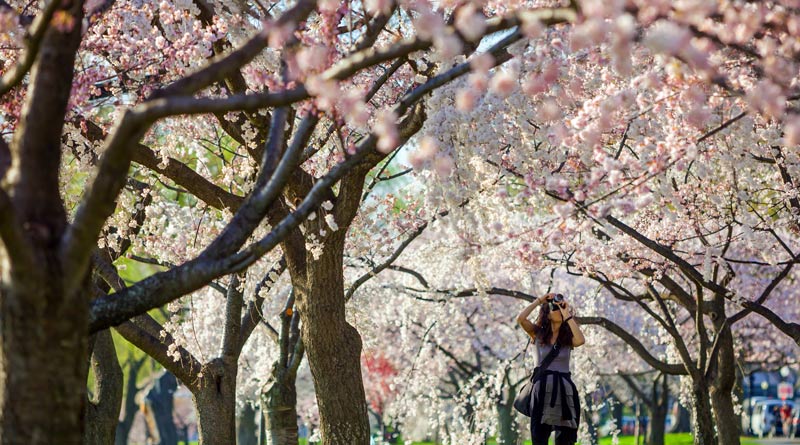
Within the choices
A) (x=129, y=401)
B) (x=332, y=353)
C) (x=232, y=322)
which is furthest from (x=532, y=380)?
(x=129, y=401)

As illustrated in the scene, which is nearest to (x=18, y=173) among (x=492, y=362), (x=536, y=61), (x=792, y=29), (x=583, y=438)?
(x=536, y=61)

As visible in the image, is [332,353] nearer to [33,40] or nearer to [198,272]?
[198,272]

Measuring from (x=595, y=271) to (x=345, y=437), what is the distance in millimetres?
5099

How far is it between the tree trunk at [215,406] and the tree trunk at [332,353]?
241cm

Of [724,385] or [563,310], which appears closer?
[563,310]

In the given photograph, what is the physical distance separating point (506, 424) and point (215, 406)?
46.7 feet

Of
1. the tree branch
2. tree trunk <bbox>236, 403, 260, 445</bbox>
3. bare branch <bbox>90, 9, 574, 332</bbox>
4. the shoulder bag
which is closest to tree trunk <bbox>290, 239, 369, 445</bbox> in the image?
the shoulder bag

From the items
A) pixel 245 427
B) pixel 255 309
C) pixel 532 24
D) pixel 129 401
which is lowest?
pixel 245 427

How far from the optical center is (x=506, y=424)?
23250 millimetres

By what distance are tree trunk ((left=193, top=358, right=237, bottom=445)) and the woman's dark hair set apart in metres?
3.74

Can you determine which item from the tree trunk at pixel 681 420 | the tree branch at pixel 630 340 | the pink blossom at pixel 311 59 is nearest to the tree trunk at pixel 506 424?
the tree branch at pixel 630 340

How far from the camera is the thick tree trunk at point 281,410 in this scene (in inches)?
455

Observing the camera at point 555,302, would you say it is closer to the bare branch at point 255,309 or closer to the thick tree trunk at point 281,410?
the bare branch at point 255,309

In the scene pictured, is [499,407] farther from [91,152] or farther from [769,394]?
[769,394]
